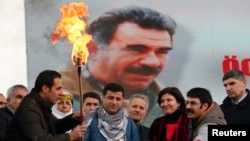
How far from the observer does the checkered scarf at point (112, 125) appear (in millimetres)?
7445

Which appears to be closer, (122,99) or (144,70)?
(122,99)

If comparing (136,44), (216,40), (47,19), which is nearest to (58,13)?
(47,19)

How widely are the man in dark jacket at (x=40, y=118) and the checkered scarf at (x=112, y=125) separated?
53cm

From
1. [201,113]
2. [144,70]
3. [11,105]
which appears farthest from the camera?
[144,70]

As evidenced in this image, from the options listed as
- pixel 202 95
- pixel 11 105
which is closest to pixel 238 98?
pixel 202 95

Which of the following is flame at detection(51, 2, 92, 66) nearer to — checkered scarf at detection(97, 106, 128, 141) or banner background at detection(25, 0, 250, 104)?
checkered scarf at detection(97, 106, 128, 141)

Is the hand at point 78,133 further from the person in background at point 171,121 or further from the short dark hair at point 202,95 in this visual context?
the short dark hair at point 202,95

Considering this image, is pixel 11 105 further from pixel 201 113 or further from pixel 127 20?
pixel 127 20

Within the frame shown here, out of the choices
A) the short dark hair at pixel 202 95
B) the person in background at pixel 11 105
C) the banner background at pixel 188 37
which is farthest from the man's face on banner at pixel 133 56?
the short dark hair at pixel 202 95

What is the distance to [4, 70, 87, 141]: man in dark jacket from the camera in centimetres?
663

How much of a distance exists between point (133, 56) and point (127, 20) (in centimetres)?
45

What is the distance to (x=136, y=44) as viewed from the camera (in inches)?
420

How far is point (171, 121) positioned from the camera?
292 inches

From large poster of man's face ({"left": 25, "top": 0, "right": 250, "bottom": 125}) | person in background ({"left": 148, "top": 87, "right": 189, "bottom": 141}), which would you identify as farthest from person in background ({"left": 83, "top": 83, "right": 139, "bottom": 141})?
large poster of man's face ({"left": 25, "top": 0, "right": 250, "bottom": 125})
